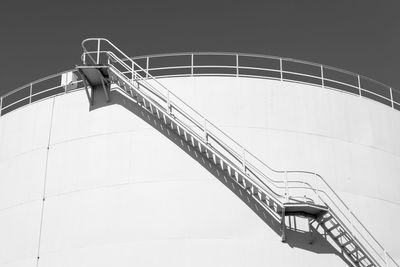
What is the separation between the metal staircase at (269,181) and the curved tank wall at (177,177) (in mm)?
296

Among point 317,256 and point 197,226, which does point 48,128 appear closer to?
point 197,226

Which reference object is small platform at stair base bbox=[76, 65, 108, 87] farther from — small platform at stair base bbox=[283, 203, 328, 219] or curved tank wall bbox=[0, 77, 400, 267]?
small platform at stair base bbox=[283, 203, 328, 219]

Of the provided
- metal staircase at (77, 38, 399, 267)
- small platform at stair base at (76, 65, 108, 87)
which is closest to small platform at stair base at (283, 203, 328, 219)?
metal staircase at (77, 38, 399, 267)

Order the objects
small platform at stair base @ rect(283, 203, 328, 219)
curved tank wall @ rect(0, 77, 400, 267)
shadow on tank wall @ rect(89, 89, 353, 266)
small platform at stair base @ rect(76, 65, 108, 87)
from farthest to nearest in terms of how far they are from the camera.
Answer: small platform at stair base @ rect(76, 65, 108, 87)
shadow on tank wall @ rect(89, 89, 353, 266)
curved tank wall @ rect(0, 77, 400, 267)
small platform at stair base @ rect(283, 203, 328, 219)

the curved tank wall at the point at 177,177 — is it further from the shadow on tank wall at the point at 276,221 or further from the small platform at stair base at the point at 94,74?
the small platform at stair base at the point at 94,74

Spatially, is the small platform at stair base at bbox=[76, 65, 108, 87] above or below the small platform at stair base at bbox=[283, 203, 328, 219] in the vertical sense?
above

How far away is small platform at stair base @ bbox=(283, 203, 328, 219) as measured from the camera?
686 inches

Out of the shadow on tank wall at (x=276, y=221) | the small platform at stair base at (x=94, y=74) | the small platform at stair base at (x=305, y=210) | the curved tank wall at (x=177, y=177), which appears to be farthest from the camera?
the small platform at stair base at (x=94, y=74)

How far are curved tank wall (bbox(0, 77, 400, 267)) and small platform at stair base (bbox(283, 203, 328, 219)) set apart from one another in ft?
1.17

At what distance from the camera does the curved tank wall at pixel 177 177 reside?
1778cm

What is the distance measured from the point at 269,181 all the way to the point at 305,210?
3.98 ft

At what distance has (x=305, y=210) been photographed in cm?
1781

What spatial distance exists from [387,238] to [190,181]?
17.9ft

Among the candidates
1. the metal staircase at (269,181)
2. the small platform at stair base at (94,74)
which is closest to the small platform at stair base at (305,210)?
the metal staircase at (269,181)
